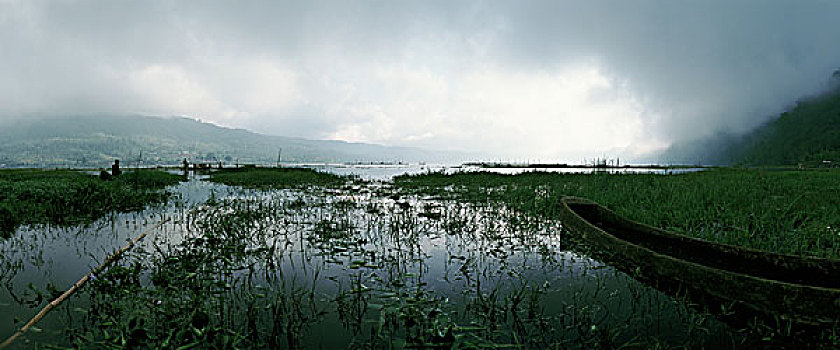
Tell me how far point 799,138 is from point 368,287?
645ft

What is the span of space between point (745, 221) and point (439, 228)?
915cm

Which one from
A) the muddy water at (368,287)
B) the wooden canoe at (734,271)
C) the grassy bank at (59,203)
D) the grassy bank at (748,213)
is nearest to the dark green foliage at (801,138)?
the grassy bank at (748,213)

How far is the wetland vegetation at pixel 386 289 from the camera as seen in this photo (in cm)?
432

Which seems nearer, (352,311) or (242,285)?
(352,311)

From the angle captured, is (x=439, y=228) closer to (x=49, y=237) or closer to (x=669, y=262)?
(x=669, y=262)

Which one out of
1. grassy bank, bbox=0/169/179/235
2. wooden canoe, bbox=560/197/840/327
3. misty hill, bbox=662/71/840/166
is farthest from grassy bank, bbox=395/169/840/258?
misty hill, bbox=662/71/840/166

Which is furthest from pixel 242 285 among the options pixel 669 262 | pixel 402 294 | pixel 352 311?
pixel 669 262

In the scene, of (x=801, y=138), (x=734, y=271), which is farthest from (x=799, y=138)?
(x=734, y=271)

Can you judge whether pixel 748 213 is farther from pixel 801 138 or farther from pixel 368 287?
pixel 801 138

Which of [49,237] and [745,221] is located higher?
[745,221]

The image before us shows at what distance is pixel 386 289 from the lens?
19.5 feet

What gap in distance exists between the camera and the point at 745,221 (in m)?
9.93

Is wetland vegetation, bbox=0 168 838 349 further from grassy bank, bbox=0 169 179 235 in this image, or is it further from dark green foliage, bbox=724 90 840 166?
dark green foliage, bbox=724 90 840 166

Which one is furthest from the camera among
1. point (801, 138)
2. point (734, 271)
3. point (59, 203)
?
point (801, 138)
